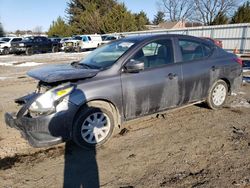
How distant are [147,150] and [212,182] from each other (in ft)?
3.85

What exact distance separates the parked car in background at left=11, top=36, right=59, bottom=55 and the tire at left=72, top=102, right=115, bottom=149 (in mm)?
26406

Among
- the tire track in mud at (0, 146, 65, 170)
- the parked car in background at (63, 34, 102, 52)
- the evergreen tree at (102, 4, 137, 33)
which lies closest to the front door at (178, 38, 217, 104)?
the tire track in mud at (0, 146, 65, 170)

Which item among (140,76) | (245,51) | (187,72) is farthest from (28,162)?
(245,51)

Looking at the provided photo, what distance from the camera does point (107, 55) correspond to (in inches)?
198

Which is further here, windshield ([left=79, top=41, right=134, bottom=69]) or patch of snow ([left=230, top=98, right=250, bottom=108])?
patch of snow ([left=230, top=98, right=250, bottom=108])

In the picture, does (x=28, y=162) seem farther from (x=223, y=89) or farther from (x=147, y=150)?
(x=223, y=89)

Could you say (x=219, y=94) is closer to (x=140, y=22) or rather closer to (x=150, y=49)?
(x=150, y=49)

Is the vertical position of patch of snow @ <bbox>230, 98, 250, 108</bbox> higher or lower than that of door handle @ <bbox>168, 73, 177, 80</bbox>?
lower

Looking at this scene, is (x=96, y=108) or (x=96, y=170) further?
(x=96, y=108)

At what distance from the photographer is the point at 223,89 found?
6.10m

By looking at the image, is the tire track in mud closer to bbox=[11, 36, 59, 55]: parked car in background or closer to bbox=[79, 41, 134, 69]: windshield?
bbox=[79, 41, 134, 69]: windshield

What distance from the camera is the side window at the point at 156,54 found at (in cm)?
486

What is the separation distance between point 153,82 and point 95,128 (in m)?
1.28

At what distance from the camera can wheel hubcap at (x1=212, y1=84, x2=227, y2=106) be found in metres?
5.97
